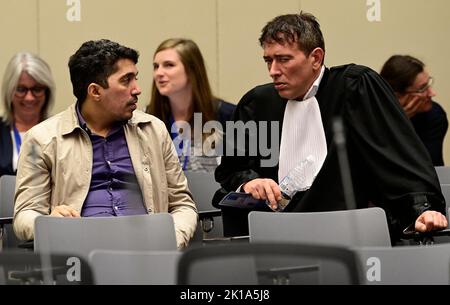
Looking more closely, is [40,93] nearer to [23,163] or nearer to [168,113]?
[168,113]

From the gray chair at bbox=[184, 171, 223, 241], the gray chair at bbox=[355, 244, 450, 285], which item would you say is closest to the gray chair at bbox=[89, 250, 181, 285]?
the gray chair at bbox=[355, 244, 450, 285]

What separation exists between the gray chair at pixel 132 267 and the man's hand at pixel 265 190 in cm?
124

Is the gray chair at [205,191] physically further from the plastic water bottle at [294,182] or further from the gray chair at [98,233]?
the gray chair at [98,233]

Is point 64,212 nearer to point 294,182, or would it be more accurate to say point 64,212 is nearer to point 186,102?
point 294,182

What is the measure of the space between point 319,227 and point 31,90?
260cm

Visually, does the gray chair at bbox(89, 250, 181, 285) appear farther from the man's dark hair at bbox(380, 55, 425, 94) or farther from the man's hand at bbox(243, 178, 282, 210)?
the man's dark hair at bbox(380, 55, 425, 94)

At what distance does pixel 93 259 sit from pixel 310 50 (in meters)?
1.70

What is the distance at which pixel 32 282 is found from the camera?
177 cm

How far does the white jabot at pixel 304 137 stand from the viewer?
11.9 ft

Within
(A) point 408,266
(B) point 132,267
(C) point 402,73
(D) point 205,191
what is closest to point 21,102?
(D) point 205,191

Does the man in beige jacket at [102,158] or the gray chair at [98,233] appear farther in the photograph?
the man in beige jacket at [102,158]

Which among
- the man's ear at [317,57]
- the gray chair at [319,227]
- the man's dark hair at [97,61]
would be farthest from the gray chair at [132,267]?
the man's ear at [317,57]

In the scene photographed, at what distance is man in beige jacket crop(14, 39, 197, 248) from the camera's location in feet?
11.4

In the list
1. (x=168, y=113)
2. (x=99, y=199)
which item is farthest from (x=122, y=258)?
(x=168, y=113)
